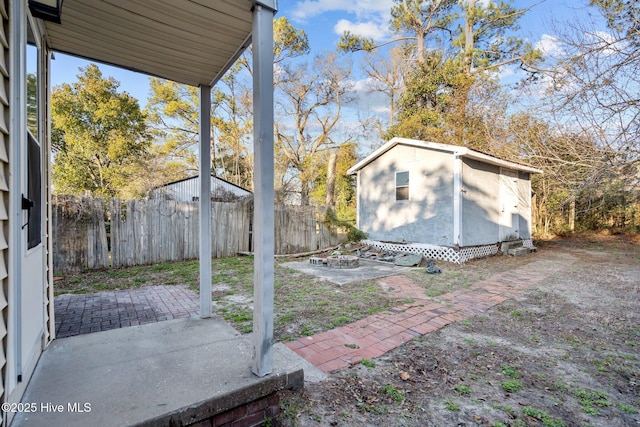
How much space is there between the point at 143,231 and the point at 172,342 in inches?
212

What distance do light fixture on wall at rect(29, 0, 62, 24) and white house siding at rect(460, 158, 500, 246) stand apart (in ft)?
26.7

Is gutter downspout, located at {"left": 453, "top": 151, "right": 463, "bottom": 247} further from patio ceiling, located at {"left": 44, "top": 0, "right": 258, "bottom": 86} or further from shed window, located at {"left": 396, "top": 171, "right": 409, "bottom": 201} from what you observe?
patio ceiling, located at {"left": 44, "top": 0, "right": 258, "bottom": 86}

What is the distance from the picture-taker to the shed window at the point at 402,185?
9102 millimetres

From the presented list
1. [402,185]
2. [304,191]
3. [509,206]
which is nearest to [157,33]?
[402,185]

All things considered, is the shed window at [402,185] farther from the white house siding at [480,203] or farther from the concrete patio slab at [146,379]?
the concrete patio slab at [146,379]

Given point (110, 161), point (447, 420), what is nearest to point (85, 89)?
point (110, 161)

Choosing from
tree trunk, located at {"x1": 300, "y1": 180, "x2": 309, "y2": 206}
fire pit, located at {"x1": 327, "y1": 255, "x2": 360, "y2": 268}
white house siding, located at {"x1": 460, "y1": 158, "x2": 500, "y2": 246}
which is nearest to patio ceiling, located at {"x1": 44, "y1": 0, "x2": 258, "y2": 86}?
fire pit, located at {"x1": 327, "y1": 255, "x2": 360, "y2": 268}

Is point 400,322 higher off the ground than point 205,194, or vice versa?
point 205,194

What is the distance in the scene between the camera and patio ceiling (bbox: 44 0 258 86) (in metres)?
1.86

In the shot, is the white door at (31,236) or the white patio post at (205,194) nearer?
the white door at (31,236)

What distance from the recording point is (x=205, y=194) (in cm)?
300

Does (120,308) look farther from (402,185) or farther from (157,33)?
(402,185)

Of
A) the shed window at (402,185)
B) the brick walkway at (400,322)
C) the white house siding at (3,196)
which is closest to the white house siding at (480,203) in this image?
the shed window at (402,185)

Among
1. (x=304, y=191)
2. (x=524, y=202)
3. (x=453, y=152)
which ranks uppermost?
(x=453, y=152)
